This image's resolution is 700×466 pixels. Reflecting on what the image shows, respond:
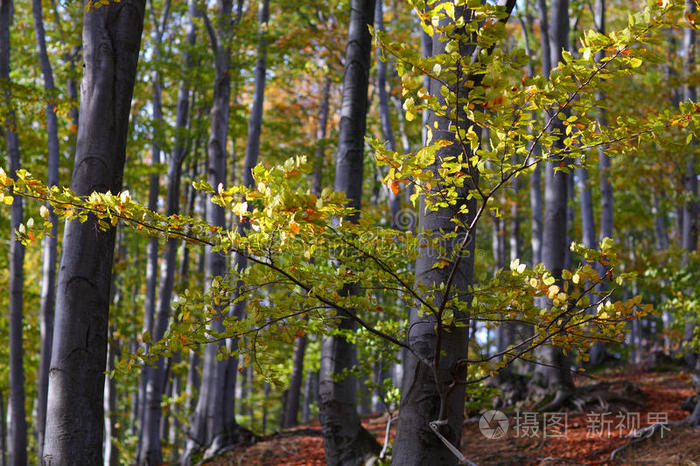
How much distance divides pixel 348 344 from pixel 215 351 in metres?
3.44

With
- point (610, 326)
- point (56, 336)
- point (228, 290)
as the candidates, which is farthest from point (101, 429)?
point (610, 326)

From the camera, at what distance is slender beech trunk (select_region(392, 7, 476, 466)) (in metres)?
2.55

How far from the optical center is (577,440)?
621 cm

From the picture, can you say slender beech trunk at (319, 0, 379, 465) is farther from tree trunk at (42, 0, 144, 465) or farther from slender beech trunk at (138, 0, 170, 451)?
slender beech trunk at (138, 0, 170, 451)

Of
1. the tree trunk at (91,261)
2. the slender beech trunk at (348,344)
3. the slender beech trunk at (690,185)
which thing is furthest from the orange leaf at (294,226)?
the slender beech trunk at (690,185)

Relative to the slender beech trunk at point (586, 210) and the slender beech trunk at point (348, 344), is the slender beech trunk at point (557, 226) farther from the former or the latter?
the slender beech trunk at point (586, 210)

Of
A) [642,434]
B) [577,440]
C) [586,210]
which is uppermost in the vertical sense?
[586,210]

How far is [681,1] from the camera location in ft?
6.16

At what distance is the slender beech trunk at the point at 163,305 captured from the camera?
9.28 m

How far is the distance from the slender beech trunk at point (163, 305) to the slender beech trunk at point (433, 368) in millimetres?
6866

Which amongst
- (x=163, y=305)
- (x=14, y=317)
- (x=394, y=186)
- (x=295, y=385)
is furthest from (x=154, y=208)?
(x=394, y=186)

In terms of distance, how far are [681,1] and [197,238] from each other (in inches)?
77.9

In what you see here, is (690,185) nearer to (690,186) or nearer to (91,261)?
(690,186)

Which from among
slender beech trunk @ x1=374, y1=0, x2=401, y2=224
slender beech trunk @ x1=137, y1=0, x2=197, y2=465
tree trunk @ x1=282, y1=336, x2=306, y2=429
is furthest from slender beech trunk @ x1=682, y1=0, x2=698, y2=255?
slender beech trunk @ x1=137, y1=0, x2=197, y2=465
